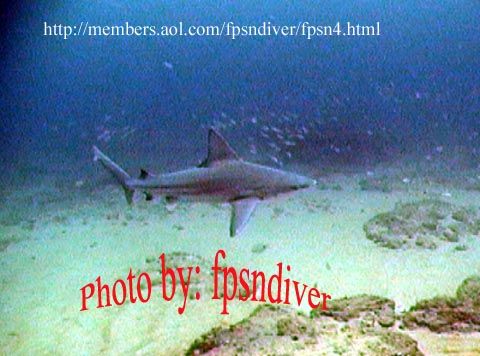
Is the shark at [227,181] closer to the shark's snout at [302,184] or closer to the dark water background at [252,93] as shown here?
the shark's snout at [302,184]

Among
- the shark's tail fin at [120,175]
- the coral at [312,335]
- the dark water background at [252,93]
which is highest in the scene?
the dark water background at [252,93]

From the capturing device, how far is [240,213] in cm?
394

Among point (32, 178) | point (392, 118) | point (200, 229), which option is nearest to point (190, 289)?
point (200, 229)

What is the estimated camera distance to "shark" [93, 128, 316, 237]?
416cm

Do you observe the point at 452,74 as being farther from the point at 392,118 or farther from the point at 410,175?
the point at 410,175

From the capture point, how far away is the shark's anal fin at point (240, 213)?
3701 mm

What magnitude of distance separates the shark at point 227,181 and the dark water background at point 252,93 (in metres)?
5.18

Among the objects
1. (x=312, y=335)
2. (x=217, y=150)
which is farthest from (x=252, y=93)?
(x=312, y=335)

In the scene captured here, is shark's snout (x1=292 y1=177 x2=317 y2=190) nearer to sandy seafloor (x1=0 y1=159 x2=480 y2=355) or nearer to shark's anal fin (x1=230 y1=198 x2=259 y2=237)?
sandy seafloor (x1=0 y1=159 x2=480 y2=355)

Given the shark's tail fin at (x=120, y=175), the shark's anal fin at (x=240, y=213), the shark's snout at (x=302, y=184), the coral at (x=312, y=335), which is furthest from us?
the shark's tail fin at (x=120, y=175)

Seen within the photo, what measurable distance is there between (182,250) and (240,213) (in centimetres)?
300

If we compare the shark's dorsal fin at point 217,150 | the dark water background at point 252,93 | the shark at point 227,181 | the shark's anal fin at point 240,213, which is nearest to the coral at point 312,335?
the shark's anal fin at point 240,213

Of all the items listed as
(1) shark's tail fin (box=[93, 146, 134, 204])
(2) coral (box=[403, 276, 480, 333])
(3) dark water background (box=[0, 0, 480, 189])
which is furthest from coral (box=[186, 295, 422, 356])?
(3) dark water background (box=[0, 0, 480, 189])

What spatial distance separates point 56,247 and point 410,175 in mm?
10636
